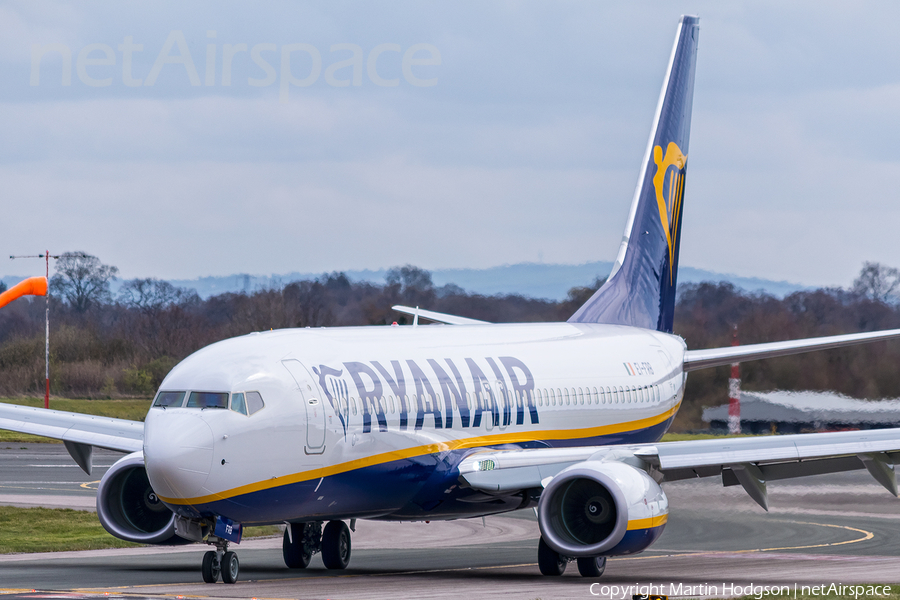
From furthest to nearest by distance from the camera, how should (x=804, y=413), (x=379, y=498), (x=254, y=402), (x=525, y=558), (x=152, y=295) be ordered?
(x=152, y=295)
(x=804, y=413)
(x=525, y=558)
(x=379, y=498)
(x=254, y=402)

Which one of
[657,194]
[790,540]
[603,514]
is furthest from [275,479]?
[657,194]

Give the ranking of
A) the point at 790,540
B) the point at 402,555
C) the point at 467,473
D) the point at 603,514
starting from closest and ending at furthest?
the point at 603,514
the point at 467,473
the point at 402,555
the point at 790,540

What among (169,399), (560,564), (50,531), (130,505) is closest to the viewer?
(169,399)

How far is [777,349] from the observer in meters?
27.5

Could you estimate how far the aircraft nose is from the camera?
56.9 ft

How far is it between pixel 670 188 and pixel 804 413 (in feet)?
41.6

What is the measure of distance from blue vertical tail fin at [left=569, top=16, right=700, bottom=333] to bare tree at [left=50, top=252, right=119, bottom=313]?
125ft

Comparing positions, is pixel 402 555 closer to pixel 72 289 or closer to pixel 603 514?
pixel 603 514

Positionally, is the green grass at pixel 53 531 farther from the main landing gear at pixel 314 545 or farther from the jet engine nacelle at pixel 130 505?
the main landing gear at pixel 314 545

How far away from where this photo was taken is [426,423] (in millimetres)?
20922

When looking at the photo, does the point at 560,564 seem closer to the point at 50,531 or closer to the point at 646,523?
the point at 646,523

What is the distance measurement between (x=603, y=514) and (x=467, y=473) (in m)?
2.55

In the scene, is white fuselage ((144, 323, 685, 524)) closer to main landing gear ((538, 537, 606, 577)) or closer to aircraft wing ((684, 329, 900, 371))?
main landing gear ((538, 537, 606, 577))

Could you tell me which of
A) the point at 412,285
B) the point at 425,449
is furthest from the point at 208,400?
the point at 412,285
